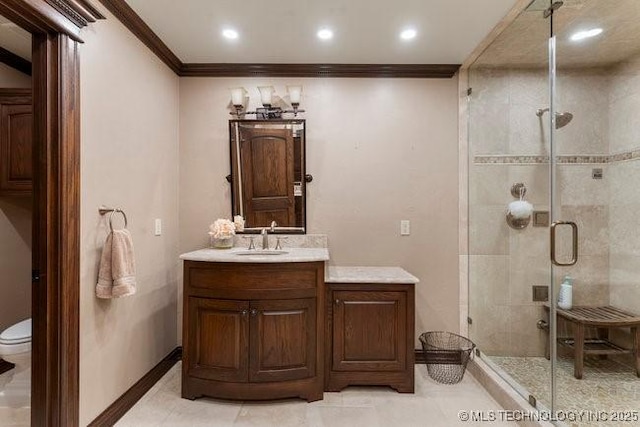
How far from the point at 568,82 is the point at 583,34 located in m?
0.31

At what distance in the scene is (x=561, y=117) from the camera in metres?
2.36

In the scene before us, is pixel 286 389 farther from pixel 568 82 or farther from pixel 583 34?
pixel 583 34

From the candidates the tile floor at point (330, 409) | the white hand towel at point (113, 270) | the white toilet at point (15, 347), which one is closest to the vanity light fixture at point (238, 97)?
the white hand towel at point (113, 270)

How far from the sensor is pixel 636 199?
241 cm

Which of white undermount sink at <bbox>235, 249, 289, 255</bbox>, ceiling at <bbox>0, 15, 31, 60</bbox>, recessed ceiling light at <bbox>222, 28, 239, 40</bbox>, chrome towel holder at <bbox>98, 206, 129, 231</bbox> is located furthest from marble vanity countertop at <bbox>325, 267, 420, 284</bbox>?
ceiling at <bbox>0, 15, 31, 60</bbox>

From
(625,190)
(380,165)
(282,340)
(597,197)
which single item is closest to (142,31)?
(380,165)

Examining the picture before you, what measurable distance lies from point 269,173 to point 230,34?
3.47 feet

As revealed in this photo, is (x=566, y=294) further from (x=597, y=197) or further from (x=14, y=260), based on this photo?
(x=14, y=260)

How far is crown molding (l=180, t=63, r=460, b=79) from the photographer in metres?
2.83

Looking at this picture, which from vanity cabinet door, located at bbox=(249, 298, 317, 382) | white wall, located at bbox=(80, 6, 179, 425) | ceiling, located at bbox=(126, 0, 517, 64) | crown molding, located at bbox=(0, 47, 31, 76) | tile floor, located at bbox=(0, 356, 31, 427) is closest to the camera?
white wall, located at bbox=(80, 6, 179, 425)

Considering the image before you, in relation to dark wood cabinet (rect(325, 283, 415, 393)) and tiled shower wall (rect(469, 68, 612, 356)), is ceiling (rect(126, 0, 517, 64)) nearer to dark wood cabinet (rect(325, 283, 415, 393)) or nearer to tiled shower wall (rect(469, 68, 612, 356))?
tiled shower wall (rect(469, 68, 612, 356))

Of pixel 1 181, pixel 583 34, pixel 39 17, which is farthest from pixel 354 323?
pixel 1 181

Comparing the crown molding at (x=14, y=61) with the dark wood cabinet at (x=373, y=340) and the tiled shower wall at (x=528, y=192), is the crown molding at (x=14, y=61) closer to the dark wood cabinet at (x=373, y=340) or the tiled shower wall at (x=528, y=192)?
the dark wood cabinet at (x=373, y=340)

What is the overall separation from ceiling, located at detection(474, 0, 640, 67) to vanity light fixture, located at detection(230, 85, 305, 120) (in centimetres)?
153
